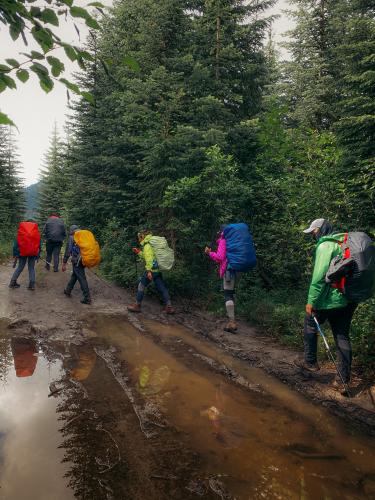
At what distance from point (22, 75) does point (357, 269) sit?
4.37 metres

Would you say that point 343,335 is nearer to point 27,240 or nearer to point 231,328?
point 231,328

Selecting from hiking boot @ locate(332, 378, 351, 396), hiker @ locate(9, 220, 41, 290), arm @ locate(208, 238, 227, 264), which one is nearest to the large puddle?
hiking boot @ locate(332, 378, 351, 396)

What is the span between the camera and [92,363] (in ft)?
18.8

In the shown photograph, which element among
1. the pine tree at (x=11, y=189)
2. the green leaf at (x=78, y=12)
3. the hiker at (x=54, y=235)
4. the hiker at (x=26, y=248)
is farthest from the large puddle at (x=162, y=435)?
the pine tree at (x=11, y=189)

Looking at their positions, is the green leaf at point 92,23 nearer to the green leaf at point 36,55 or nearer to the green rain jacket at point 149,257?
the green leaf at point 36,55

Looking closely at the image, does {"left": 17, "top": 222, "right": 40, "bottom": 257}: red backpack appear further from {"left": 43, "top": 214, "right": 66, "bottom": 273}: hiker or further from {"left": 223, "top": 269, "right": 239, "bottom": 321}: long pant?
{"left": 223, "top": 269, "right": 239, "bottom": 321}: long pant

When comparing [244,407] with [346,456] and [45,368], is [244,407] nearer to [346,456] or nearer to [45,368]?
[346,456]

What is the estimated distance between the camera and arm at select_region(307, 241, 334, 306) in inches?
202

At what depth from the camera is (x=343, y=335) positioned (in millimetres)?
5094

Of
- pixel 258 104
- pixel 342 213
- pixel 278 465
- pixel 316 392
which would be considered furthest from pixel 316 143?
pixel 278 465

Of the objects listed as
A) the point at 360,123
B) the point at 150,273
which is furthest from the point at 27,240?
the point at 360,123

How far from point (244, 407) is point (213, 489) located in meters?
1.61

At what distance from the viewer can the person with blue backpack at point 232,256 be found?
7791 mm

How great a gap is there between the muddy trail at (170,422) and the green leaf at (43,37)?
335 cm
